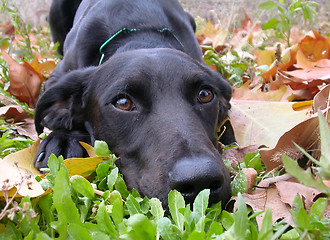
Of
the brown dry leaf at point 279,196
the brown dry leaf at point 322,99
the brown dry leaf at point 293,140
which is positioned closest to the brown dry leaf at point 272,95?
the brown dry leaf at point 322,99

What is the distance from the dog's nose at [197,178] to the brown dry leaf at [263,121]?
0.71 metres

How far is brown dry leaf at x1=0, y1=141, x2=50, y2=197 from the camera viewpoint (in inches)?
51.8

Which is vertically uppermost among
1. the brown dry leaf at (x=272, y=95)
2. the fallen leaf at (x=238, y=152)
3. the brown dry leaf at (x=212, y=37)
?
the fallen leaf at (x=238, y=152)

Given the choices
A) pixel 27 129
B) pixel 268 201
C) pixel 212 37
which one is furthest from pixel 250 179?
pixel 212 37

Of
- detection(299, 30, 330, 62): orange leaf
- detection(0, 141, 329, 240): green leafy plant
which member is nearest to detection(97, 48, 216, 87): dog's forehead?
detection(0, 141, 329, 240): green leafy plant

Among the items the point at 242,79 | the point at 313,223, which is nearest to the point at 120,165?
the point at 313,223

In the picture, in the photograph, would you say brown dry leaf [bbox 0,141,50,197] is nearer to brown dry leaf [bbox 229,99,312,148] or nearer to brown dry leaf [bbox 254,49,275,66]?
brown dry leaf [bbox 229,99,312,148]

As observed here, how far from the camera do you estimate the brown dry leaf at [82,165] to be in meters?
1.65

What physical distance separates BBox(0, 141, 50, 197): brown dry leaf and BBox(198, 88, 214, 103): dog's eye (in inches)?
39.2

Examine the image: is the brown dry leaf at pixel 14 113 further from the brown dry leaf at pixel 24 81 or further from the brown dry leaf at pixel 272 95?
the brown dry leaf at pixel 272 95

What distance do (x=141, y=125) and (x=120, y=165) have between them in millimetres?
236

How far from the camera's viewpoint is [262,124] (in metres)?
2.34

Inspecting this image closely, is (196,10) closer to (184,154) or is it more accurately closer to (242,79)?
(242,79)

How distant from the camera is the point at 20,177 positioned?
1505 millimetres
